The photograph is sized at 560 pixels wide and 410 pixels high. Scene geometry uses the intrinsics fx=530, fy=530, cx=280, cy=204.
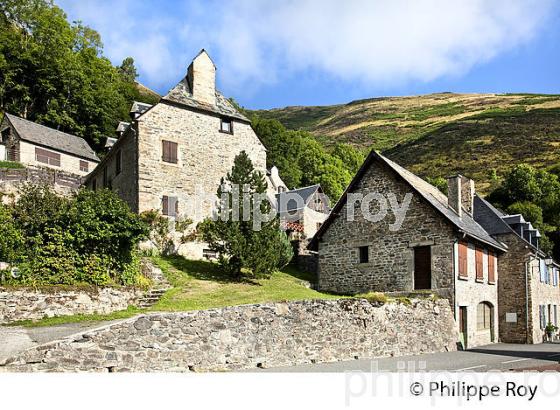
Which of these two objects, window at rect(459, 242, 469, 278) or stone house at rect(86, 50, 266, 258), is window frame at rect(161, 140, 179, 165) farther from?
window at rect(459, 242, 469, 278)

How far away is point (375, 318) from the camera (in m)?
19.2

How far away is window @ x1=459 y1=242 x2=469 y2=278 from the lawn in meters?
6.57

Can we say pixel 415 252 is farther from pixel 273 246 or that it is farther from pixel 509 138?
pixel 509 138

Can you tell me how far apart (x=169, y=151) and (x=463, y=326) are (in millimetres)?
18258

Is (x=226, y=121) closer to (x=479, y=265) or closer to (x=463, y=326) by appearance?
(x=479, y=265)

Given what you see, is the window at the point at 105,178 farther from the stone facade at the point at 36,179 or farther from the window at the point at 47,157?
the window at the point at 47,157

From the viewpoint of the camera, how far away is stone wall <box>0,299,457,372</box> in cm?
1170

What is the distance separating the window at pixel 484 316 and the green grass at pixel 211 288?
820cm

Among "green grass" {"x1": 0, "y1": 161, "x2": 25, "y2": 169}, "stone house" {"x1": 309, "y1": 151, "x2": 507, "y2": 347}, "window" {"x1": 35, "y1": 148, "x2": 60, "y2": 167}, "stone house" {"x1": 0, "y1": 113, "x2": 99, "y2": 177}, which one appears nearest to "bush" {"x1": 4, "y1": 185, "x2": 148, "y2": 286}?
"stone house" {"x1": 309, "y1": 151, "x2": 507, "y2": 347}

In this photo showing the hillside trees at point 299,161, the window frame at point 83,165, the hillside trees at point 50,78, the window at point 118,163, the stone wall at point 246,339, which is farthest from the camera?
the hillside trees at point 299,161

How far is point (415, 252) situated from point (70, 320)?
53.2ft

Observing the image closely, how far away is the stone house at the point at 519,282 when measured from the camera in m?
28.9

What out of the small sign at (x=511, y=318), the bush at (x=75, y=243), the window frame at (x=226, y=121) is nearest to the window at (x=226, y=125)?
the window frame at (x=226, y=121)

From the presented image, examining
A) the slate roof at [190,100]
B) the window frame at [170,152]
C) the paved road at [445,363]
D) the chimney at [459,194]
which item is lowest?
the paved road at [445,363]
